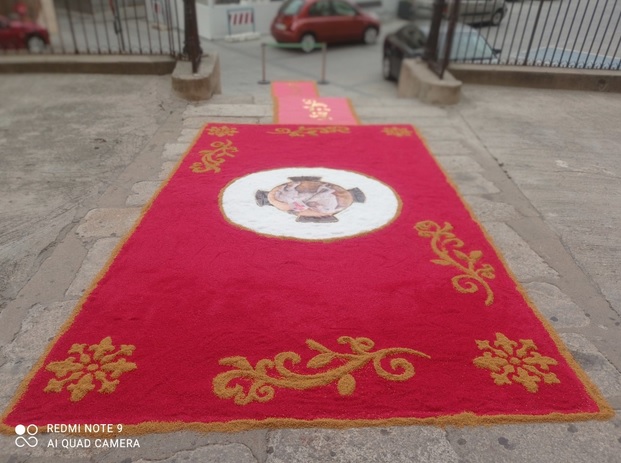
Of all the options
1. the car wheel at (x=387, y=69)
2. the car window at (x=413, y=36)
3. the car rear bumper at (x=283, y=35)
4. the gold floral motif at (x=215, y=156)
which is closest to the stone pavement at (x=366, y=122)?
the gold floral motif at (x=215, y=156)

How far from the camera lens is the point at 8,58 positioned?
6543mm

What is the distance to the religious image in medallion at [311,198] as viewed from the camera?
346 cm

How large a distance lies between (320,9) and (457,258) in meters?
11.5

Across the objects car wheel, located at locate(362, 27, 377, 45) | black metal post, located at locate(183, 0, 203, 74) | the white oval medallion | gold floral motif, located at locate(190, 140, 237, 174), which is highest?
black metal post, located at locate(183, 0, 203, 74)

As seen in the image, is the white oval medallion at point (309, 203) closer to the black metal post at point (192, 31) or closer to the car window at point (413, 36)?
the black metal post at point (192, 31)

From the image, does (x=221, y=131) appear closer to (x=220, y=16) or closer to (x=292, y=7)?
(x=292, y=7)

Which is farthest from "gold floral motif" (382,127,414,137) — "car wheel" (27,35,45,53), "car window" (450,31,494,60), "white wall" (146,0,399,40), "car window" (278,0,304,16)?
"white wall" (146,0,399,40)

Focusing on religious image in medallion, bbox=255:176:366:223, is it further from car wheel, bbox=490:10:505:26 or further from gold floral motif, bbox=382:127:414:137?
car wheel, bbox=490:10:505:26

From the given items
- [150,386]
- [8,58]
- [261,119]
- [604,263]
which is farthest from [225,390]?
[8,58]

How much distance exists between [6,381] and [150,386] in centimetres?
66

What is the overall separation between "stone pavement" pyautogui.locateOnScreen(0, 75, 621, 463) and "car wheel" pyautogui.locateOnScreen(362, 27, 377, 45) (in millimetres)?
8040

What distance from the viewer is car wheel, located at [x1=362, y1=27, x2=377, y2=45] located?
45.4 feet

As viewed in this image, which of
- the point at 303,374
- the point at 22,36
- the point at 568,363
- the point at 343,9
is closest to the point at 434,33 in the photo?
the point at 568,363

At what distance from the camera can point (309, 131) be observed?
16.4 feet
